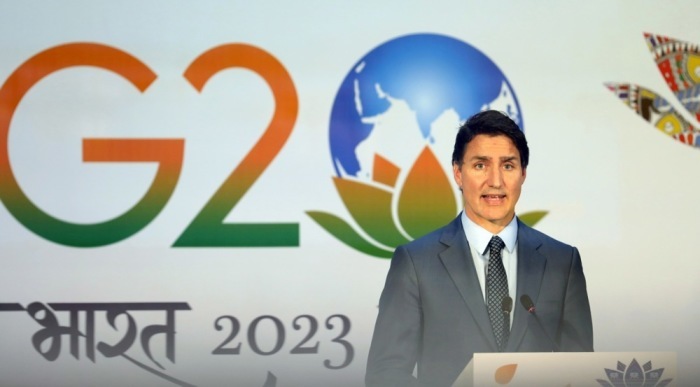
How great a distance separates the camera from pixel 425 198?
9.30 feet

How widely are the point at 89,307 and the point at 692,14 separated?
2.10 meters

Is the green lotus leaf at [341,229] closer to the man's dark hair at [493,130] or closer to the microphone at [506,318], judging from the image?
the man's dark hair at [493,130]

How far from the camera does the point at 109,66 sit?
2.81 meters

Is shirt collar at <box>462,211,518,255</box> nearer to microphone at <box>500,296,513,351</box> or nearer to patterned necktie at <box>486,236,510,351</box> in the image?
patterned necktie at <box>486,236,510,351</box>

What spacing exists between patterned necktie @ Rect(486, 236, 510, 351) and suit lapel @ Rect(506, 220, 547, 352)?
1.0 inches

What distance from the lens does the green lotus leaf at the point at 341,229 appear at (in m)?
2.83

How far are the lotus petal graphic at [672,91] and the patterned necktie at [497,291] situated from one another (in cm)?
111

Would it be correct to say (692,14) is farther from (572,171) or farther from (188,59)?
(188,59)

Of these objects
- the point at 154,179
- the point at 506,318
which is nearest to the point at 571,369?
the point at 506,318

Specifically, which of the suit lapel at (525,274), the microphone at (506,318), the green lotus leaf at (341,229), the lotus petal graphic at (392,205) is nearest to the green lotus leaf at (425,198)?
the lotus petal graphic at (392,205)

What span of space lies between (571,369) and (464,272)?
0.52 meters

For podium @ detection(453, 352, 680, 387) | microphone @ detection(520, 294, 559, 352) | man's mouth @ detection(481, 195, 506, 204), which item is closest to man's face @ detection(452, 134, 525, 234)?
man's mouth @ detection(481, 195, 506, 204)

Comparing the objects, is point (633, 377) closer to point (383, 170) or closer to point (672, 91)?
point (383, 170)

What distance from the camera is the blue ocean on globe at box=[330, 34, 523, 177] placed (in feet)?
9.26
